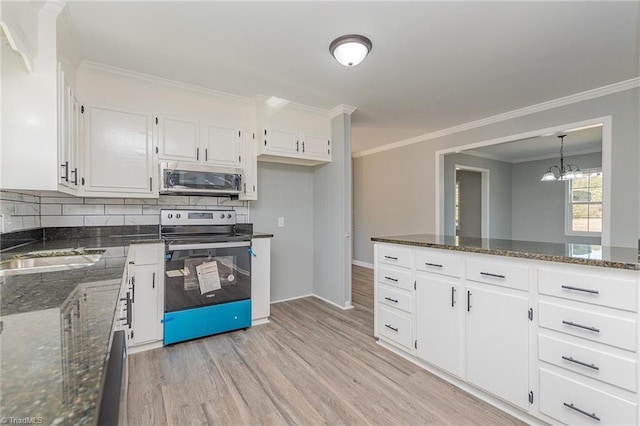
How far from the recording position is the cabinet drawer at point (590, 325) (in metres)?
1.30

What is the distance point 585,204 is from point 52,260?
781 cm

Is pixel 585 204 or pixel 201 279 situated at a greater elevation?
pixel 585 204

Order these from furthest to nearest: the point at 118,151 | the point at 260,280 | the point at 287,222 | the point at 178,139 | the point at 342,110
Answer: the point at 287,222
the point at 342,110
the point at 260,280
the point at 178,139
the point at 118,151

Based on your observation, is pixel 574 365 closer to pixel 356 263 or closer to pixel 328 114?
pixel 328 114

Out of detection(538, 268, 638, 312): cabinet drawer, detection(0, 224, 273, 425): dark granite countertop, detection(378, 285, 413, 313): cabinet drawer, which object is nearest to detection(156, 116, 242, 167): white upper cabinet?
detection(0, 224, 273, 425): dark granite countertop

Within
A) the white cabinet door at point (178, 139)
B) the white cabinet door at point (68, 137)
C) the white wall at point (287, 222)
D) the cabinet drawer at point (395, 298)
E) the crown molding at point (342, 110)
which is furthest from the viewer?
the white wall at point (287, 222)

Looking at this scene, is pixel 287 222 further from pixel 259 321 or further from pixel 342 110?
pixel 342 110

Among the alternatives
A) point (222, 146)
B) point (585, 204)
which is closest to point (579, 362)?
point (222, 146)

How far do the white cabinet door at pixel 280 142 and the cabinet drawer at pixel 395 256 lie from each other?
1.56m

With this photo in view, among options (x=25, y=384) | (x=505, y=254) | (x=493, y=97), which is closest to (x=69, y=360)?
(x=25, y=384)

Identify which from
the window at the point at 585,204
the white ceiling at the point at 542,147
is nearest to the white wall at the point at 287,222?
the white ceiling at the point at 542,147

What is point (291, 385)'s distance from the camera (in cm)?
201

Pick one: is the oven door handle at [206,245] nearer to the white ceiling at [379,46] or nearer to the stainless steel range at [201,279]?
the stainless steel range at [201,279]

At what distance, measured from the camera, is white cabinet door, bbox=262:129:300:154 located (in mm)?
3223
